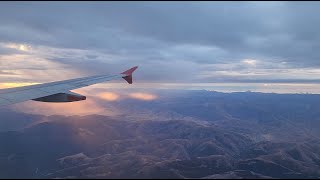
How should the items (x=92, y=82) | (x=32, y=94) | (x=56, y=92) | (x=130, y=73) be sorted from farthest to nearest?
(x=130, y=73) → (x=92, y=82) → (x=56, y=92) → (x=32, y=94)

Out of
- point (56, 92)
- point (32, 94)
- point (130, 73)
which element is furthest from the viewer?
point (130, 73)

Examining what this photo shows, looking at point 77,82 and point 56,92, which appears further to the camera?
point 77,82

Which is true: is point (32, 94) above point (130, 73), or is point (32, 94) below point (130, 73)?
below

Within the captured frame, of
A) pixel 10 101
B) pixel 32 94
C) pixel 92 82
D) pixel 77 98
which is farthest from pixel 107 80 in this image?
pixel 10 101

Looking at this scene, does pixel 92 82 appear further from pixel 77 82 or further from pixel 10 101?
pixel 10 101

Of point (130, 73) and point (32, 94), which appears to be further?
point (130, 73)

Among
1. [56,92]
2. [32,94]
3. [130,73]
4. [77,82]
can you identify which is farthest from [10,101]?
[130,73]

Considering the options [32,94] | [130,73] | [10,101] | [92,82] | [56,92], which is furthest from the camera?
[130,73]

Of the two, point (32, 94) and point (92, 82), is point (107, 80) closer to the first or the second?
point (92, 82)

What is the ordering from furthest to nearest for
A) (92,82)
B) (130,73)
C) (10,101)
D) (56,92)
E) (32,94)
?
(130,73), (92,82), (56,92), (32,94), (10,101)
